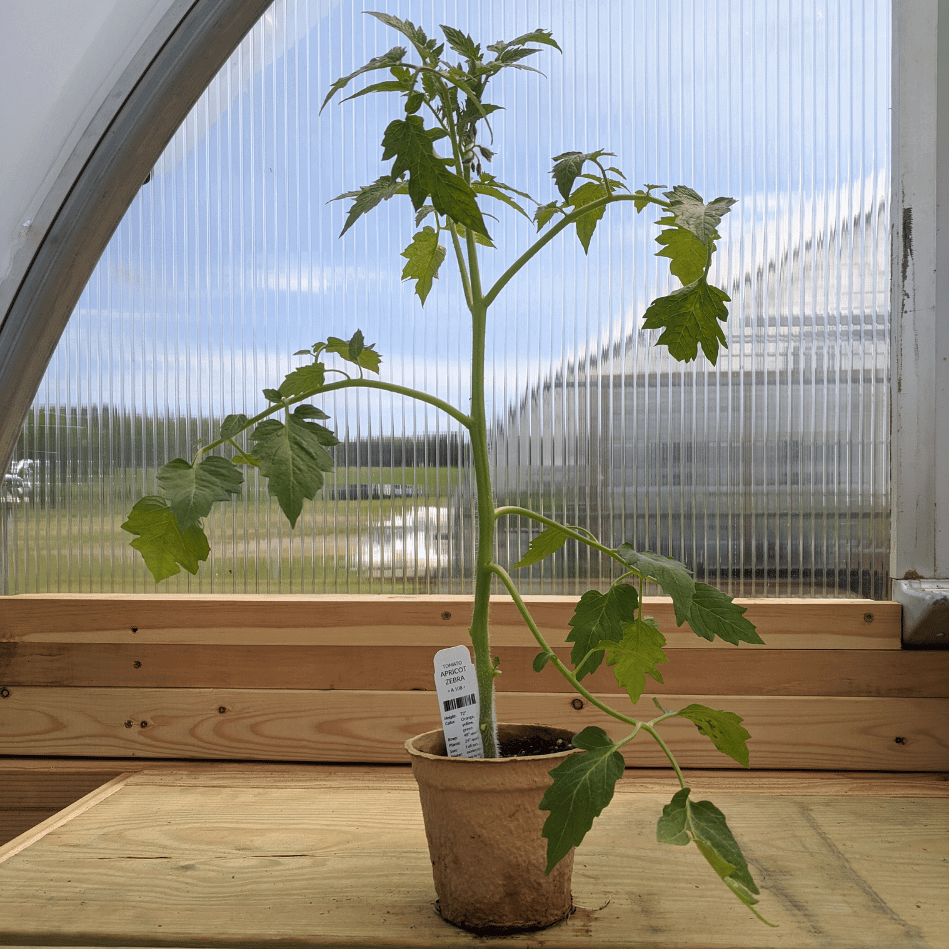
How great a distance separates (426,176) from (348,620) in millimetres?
611

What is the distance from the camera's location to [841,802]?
2.72ft

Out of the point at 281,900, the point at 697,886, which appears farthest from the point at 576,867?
the point at 281,900

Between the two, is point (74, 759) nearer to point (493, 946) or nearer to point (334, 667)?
point (334, 667)

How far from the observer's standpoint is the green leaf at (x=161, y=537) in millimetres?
515

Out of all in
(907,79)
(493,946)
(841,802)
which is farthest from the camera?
(907,79)

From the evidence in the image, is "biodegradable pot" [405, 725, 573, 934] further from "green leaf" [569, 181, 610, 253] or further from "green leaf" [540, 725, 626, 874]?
"green leaf" [569, 181, 610, 253]

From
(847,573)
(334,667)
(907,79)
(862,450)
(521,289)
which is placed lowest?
(334,667)

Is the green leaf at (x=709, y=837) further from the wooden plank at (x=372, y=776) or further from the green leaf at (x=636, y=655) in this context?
the wooden plank at (x=372, y=776)

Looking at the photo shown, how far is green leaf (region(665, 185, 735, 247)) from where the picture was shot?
0.49m

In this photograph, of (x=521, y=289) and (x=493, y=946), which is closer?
(x=493, y=946)

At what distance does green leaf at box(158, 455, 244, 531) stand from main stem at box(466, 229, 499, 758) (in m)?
0.17

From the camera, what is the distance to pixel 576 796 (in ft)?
1.57

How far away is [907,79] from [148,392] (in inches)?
39.7

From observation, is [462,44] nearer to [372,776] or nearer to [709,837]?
[709,837]
